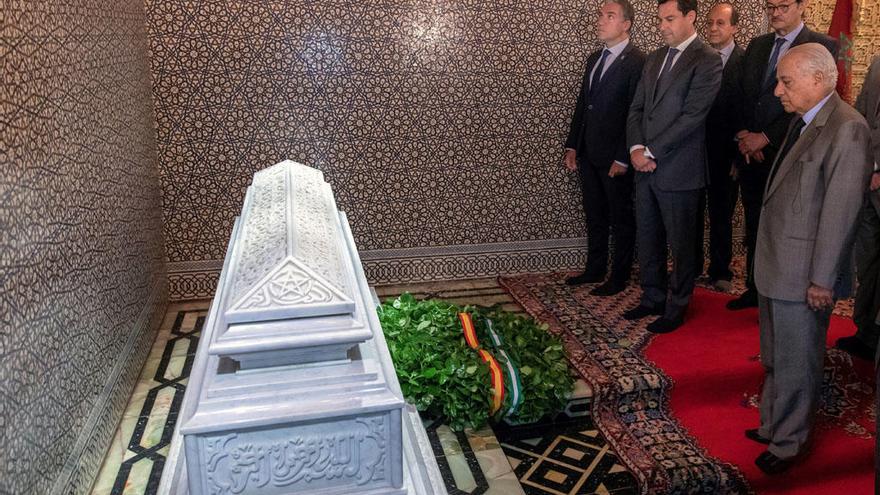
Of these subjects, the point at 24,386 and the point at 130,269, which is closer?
the point at 24,386

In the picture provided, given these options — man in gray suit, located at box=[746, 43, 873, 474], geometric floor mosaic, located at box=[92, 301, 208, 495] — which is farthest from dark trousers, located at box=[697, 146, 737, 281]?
geometric floor mosaic, located at box=[92, 301, 208, 495]

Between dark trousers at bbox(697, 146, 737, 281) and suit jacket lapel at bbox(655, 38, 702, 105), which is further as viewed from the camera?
dark trousers at bbox(697, 146, 737, 281)

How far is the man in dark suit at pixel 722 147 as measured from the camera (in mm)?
4117

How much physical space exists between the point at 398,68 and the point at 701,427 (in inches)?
107

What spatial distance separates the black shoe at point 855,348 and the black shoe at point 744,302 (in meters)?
0.62

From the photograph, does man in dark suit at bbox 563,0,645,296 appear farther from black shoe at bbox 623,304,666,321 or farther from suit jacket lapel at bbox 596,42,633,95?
black shoe at bbox 623,304,666,321

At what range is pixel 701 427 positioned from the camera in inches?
119

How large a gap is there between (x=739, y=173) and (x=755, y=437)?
1.77 metres

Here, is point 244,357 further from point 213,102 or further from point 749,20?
point 749,20

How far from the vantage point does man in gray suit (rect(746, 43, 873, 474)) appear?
7.65ft

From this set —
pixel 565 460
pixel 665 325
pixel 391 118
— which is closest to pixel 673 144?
pixel 665 325

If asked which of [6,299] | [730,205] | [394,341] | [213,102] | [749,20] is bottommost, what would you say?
[394,341]

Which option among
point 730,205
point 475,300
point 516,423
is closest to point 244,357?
point 516,423

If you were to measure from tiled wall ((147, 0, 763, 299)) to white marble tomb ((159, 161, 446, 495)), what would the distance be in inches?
107
